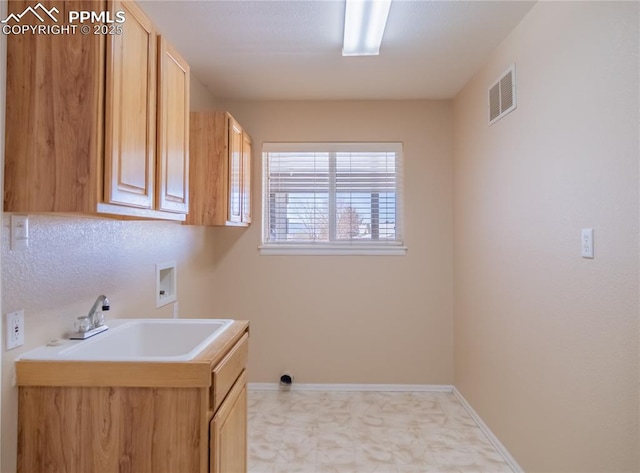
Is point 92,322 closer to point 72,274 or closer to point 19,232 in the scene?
point 72,274

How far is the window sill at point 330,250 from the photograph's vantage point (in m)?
3.30

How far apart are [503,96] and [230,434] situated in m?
2.44

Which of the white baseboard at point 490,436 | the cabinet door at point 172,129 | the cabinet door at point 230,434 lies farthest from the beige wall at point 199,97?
the white baseboard at point 490,436

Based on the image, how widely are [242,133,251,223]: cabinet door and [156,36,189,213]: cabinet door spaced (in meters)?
A: 1.12

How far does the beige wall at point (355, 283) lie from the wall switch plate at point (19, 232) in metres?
2.08

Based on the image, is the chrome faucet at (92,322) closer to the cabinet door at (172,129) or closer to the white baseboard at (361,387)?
the cabinet door at (172,129)

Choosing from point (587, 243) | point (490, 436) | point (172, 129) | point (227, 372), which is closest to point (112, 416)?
point (227, 372)

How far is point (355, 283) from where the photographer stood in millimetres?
3311

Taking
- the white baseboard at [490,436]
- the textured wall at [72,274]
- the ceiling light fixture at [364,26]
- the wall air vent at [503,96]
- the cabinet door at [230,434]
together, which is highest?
the ceiling light fixture at [364,26]

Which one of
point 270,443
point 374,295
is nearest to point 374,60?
point 374,295

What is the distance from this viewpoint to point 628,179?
4.34 feet

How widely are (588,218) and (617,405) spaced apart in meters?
0.74

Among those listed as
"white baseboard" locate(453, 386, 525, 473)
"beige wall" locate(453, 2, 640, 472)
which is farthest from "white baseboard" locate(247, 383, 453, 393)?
"beige wall" locate(453, 2, 640, 472)

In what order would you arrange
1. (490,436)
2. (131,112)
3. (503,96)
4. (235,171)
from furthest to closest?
(235,171) < (490,436) < (503,96) < (131,112)
